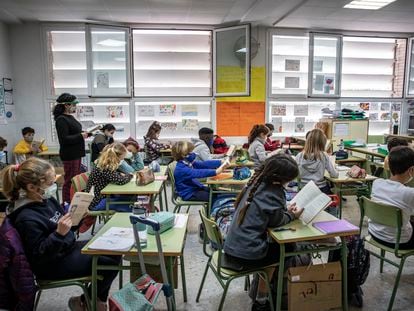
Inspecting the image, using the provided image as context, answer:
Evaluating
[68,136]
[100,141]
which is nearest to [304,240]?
[68,136]

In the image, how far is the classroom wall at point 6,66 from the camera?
5.94 meters

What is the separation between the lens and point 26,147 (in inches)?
237

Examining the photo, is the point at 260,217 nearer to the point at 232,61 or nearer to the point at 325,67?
the point at 232,61

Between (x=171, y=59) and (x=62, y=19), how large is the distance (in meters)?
2.00

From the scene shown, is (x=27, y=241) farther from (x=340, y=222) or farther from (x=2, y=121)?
(x=2, y=121)

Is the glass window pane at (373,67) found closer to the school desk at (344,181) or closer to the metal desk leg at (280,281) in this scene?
the school desk at (344,181)

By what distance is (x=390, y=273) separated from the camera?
9.52ft

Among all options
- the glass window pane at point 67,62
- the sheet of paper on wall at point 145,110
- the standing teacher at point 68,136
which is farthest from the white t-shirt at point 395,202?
the glass window pane at point 67,62

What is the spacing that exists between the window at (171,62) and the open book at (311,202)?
15.9 feet

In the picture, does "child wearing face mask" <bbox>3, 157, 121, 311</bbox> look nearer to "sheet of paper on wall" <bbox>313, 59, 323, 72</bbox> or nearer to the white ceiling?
the white ceiling

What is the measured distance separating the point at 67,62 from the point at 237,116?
3.35 metres

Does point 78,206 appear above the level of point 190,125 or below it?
below

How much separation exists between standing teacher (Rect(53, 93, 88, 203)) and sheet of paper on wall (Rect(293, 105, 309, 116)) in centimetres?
445

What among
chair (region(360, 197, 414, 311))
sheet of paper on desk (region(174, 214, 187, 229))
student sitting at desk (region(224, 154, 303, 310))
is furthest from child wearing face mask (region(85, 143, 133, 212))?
chair (region(360, 197, 414, 311))
